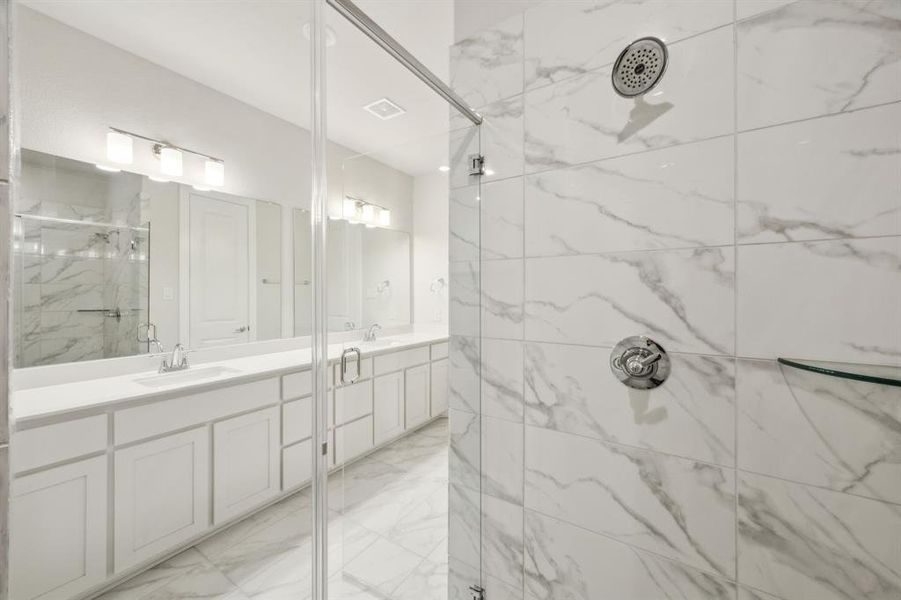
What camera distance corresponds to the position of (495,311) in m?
1.23

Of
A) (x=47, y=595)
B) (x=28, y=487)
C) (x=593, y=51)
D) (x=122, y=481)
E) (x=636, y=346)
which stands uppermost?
(x=593, y=51)

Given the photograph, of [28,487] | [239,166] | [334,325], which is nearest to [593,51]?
[334,325]

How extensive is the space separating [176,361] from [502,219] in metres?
1.38

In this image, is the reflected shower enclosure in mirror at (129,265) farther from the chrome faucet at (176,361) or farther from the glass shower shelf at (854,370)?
the glass shower shelf at (854,370)

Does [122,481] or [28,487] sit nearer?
[28,487]

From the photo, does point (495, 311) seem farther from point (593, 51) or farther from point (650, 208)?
point (593, 51)

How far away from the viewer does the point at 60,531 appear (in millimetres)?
791

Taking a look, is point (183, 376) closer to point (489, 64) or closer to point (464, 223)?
point (464, 223)

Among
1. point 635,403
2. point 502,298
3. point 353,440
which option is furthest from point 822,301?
point 353,440

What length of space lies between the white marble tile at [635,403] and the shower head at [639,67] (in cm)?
71

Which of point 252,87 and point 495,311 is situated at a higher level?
Result: point 252,87

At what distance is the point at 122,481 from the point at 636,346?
1494 mm

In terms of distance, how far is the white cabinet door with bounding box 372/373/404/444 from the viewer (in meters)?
1.52

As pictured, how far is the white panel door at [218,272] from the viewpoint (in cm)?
157
